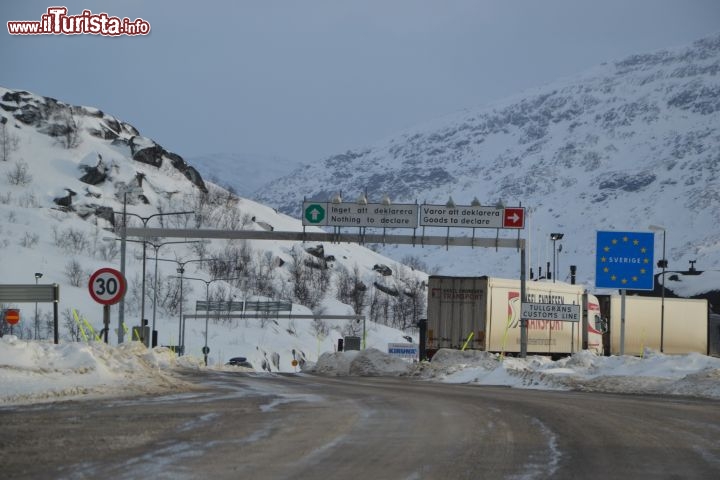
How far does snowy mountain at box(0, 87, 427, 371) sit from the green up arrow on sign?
203 feet

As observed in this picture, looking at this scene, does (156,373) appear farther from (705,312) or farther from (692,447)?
(705,312)

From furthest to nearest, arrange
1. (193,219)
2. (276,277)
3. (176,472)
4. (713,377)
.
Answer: (193,219) < (276,277) < (713,377) < (176,472)

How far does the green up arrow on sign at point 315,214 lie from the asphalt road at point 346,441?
2546 cm

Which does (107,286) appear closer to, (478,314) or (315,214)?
(315,214)

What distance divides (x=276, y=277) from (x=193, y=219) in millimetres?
28499

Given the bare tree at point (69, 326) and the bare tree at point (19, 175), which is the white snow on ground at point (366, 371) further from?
the bare tree at point (19, 175)

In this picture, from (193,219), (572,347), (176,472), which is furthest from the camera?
(193,219)

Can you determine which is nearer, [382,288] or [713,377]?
[713,377]

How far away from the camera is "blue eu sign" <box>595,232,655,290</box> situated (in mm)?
36500

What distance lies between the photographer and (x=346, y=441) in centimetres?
1172

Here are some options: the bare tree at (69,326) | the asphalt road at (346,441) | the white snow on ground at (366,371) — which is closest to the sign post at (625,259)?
the white snow on ground at (366,371)

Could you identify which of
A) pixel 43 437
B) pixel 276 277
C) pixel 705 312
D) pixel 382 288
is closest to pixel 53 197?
pixel 276 277

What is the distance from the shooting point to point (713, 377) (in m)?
26.0

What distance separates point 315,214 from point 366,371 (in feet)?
22.1
